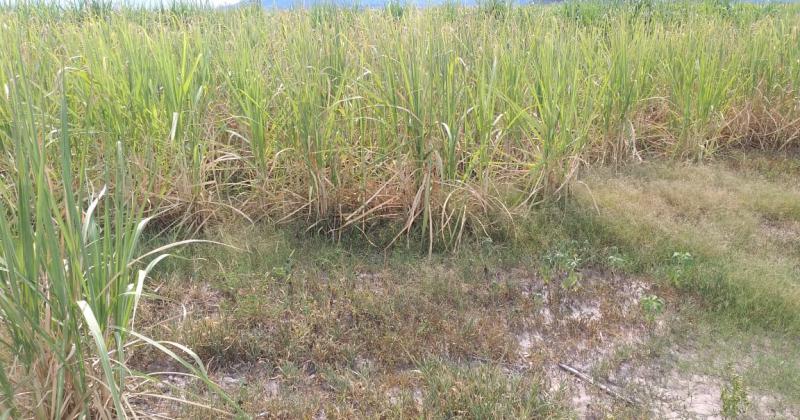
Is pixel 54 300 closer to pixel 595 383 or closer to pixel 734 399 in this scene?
pixel 595 383

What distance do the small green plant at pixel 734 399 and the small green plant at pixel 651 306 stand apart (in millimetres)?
427

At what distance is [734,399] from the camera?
2.03 meters

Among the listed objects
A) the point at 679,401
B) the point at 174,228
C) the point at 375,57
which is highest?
the point at 375,57

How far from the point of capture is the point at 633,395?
2166 millimetres

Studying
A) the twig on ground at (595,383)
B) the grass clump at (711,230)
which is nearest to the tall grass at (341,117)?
the grass clump at (711,230)

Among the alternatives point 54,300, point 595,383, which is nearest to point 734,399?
point 595,383

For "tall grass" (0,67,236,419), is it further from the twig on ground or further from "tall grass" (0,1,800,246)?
the twig on ground

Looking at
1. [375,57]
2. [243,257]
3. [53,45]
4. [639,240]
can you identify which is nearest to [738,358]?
[639,240]

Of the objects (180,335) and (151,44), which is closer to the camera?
(180,335)

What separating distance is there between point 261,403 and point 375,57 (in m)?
2.19

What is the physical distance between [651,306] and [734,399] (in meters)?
0.56

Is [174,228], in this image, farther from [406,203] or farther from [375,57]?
[375,57]

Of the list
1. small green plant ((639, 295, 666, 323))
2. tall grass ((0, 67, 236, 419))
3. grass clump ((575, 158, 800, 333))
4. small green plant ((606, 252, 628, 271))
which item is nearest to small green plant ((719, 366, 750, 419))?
small green plant ((639, 295, 666, 323))

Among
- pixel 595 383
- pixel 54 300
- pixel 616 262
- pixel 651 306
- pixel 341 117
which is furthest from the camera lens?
pixel 341 117
